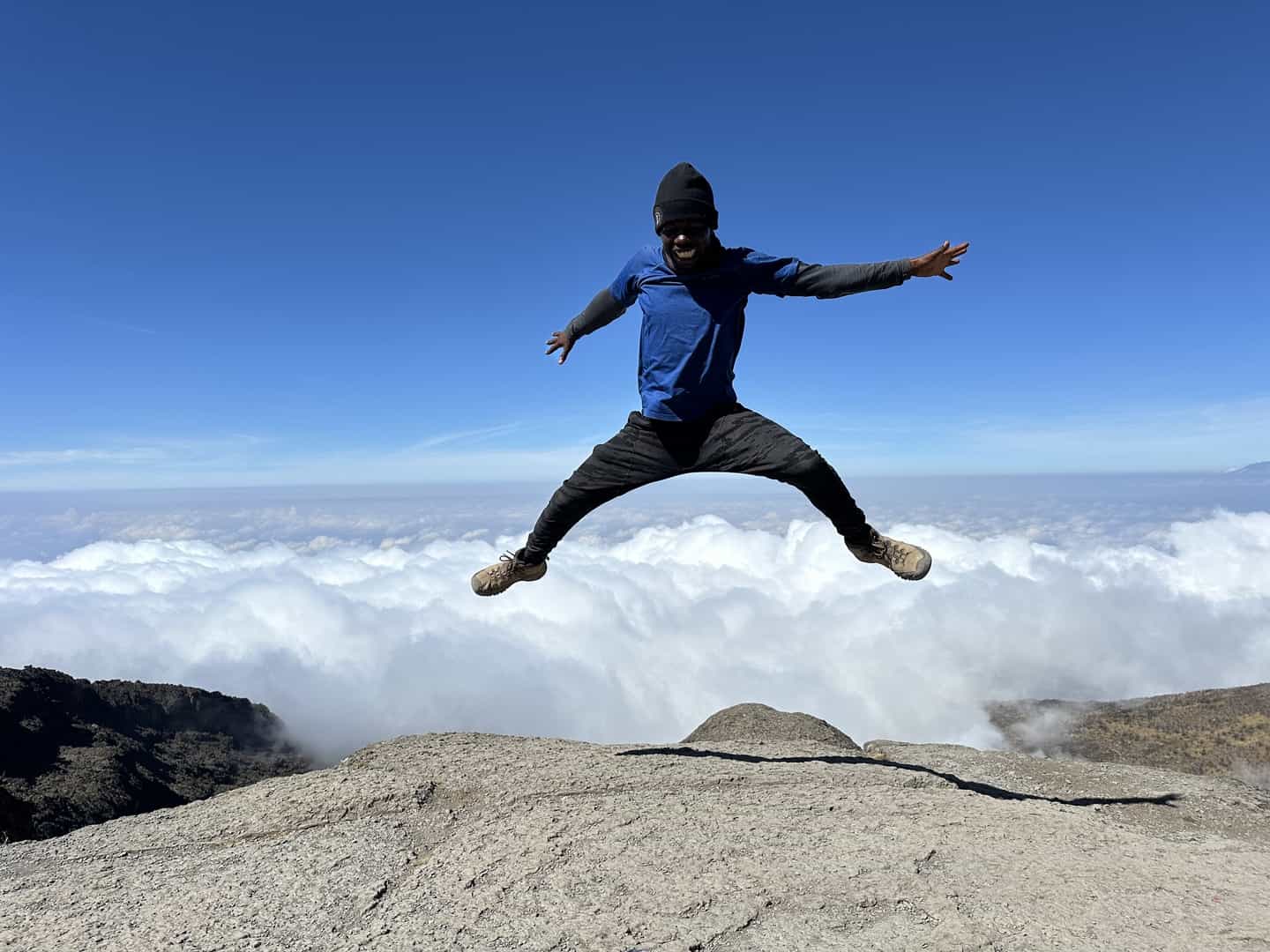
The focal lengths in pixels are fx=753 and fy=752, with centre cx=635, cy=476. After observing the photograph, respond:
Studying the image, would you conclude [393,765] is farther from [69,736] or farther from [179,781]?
[179,781]

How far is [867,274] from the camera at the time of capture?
5.68 metres

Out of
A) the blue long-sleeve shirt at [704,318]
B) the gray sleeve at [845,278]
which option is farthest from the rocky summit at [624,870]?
the gray sleeve at [845,278]

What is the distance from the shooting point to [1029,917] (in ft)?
14.5

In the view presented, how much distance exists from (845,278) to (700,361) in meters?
1.26

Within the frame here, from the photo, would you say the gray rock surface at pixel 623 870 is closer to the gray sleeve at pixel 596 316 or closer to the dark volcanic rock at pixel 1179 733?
the gray sleeve at pixel 596 316

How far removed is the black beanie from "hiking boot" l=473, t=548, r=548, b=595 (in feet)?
10.6

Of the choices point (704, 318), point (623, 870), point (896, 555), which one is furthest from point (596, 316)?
point (623, 870)

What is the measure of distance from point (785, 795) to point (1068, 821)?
7.64ft

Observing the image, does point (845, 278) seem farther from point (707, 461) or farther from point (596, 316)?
point (596, 316)

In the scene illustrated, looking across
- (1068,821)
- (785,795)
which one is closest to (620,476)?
(785,795)

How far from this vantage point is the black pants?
6012mm

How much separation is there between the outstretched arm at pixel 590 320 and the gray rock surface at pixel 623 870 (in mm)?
4073

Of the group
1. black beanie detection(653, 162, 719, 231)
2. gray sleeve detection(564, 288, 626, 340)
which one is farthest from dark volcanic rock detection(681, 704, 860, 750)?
black beanie detection(653, 162, 719, 231)

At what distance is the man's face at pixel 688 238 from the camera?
5926mm
